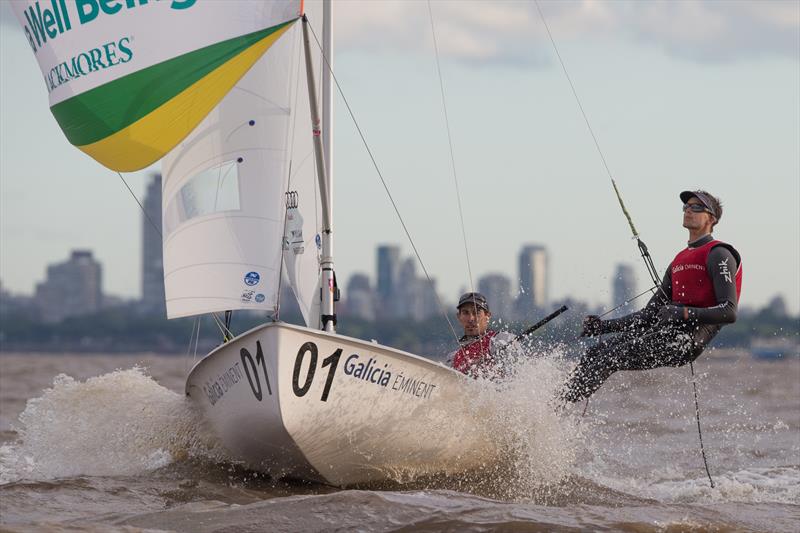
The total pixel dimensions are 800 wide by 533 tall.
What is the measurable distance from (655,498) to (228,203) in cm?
341

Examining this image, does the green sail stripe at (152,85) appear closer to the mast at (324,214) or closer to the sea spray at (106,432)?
the mast at (324,214)

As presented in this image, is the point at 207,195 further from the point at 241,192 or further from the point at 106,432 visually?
the point at 106,432

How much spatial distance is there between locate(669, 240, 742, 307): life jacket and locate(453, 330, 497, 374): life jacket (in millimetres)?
1272

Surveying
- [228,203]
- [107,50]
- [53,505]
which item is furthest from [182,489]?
[107,50]

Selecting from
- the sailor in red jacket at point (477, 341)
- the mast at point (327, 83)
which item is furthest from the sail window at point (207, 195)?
the sailor in red jacket at point (477, 341)

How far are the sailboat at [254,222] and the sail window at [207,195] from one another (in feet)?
0.04

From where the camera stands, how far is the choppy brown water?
5969 mm

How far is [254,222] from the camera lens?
26.4 feet

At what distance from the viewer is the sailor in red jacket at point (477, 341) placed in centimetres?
792

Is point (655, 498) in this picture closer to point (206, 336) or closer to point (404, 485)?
point (404, 485)

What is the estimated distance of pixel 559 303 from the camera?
27.2 ft

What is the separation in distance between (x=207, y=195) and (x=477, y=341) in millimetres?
2116

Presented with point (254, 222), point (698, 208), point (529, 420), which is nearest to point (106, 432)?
point (254, 222)

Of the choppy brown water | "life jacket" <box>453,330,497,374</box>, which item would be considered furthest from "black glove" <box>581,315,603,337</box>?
"life jacket" <box>453,330,497,374</box>
